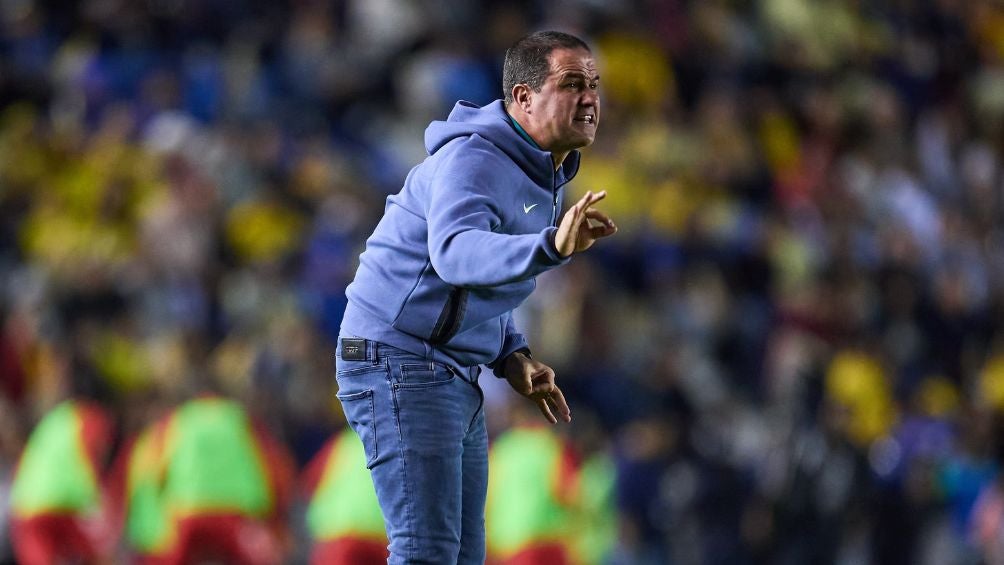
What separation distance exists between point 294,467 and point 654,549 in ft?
6.95

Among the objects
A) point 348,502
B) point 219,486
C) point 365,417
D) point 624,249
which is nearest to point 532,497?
point 348,502

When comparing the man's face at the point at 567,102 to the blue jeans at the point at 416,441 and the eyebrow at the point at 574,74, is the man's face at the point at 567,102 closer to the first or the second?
the eyebrow at the point at 574,74

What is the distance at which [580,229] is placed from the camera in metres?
3.39

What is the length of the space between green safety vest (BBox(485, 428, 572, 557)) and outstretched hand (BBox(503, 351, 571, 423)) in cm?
425

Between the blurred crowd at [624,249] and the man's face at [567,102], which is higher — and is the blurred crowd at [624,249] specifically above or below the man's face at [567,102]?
below

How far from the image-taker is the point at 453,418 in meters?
3.95

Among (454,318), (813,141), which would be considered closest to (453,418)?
(454,318)

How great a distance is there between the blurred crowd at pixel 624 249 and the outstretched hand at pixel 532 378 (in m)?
4.15

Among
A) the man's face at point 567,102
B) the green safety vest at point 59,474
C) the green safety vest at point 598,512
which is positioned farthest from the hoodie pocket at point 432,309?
the green safety vest at point 598,512

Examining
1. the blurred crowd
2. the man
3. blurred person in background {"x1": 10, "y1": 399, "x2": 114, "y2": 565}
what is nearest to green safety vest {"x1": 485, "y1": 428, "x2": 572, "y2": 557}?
the blurred crowd

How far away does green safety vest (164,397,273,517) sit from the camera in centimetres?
779

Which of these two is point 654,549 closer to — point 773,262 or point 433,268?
point 773,262

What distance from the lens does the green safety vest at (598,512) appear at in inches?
361

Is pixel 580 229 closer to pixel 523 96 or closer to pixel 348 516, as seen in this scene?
pixel 523 96
